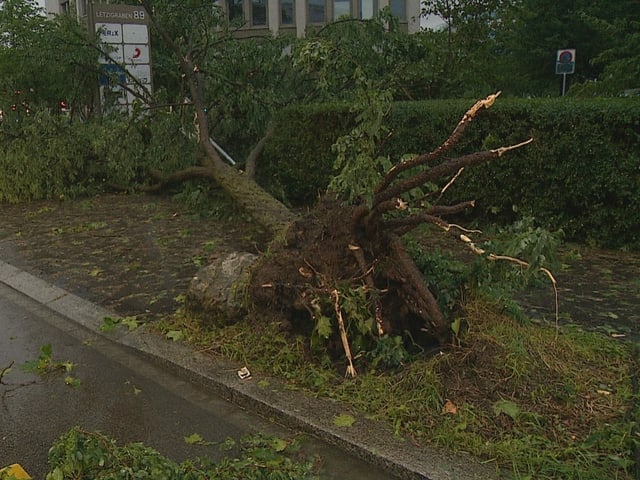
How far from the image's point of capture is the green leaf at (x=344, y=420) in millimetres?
3244

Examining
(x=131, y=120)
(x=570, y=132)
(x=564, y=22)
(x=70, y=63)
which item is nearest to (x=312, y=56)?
(x=570, y=132)

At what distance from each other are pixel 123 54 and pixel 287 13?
26.5 metres

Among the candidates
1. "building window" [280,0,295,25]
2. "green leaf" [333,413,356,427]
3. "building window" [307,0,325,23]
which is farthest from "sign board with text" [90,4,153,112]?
"building window" [307,0,325,23]

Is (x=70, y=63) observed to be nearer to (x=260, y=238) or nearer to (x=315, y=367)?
(x=260, y=238)

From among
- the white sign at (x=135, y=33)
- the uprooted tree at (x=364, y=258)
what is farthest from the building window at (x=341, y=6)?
the uprooted tree at (x=364, y=258)

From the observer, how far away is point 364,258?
3881mm

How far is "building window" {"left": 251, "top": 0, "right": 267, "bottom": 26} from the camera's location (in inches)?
Answer: 1426

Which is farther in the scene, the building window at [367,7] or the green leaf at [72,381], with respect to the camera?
the building window at [367,7]

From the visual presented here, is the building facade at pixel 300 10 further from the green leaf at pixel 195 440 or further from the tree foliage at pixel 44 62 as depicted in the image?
the green leaf at pixel 195 440

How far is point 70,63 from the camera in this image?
1088 centimetres

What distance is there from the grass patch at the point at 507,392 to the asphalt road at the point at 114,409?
35cm

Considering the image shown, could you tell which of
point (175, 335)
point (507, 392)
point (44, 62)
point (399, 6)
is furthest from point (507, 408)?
point (399, 6)

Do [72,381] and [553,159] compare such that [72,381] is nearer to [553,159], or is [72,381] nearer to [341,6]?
[553,159]

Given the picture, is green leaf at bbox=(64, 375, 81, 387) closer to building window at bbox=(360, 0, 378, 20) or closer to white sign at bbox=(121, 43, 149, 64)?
white sign at bbox=(121, 43, 149, 64)
